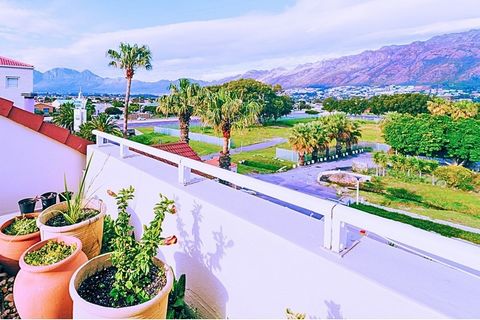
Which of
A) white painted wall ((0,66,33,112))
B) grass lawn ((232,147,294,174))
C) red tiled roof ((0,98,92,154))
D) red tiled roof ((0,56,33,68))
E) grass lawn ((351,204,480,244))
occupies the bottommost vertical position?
grass lawn ((351,204,480,244))

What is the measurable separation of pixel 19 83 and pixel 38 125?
796 inches

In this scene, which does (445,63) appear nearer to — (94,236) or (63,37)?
(63,37)

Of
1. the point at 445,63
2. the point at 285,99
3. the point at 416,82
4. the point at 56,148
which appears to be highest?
the point at 445,63

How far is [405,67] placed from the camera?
136500 mm

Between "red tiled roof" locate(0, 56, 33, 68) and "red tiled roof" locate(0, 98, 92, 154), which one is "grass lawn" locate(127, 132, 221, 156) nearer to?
"red tiled roof" locate(0, 56, 33, 68)

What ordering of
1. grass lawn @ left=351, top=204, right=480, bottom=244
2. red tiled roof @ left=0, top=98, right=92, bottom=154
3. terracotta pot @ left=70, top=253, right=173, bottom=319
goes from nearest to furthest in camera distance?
terracotta pot @ left=70, top=253, right=173, bottom=319 < red tiled roof @ left=0, top=98, right=92, bottom=154 < grass lawn @ left=351, top=204, right=480, bottom=244

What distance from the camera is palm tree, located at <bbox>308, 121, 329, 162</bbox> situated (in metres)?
27.4

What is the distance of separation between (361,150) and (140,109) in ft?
125

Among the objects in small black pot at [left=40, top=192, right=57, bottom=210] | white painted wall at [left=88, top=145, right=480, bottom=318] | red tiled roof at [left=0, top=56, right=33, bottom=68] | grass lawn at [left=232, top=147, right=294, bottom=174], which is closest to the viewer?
white painted wall at [left=88, top=145, right=480, bottom=318]

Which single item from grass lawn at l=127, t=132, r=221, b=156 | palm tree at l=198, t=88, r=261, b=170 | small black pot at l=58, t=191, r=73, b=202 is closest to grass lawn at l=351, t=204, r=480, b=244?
palm tree at l=198, t=88, r=261, b=170

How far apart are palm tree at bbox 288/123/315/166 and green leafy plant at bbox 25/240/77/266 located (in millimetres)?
25769

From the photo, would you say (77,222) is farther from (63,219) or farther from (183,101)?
(183,101)

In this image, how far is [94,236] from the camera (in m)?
2.05

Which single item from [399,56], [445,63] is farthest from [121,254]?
[399,56]
